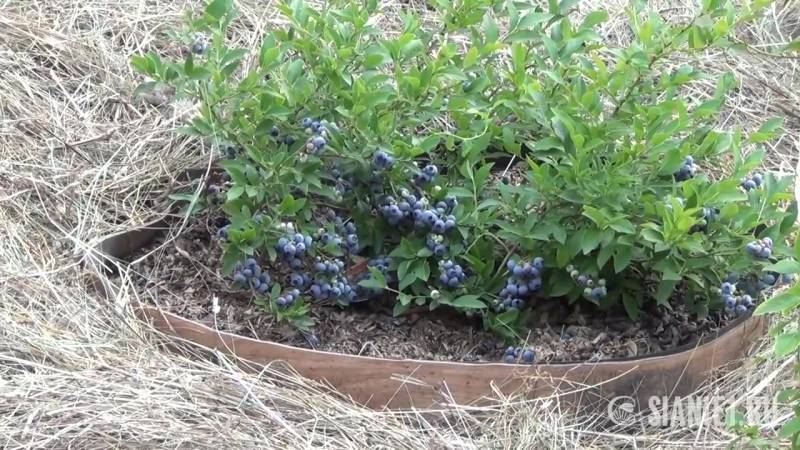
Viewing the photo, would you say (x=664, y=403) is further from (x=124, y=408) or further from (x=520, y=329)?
(x=124, y=408)

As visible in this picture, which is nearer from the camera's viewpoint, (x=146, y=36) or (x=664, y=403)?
(x=664, y=403)

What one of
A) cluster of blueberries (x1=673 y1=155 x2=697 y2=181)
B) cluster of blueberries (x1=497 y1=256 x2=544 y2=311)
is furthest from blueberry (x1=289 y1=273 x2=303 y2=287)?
cluster of blueberries (x1=673 y1=155 x2=697 y2=181)

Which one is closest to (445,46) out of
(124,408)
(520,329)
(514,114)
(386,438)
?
(514,114)

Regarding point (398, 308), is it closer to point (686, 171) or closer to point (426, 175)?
point (426, 175)

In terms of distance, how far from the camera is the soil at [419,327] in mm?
2463

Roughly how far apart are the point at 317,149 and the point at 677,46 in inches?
31.4

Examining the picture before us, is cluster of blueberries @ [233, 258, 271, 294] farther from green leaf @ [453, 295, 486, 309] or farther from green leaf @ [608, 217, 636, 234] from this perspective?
green leaf @ [608, 217, 636, 234]

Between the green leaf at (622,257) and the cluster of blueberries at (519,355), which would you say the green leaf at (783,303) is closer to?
the green leaf at (622,257)

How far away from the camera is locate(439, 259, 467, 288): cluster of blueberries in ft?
7.91

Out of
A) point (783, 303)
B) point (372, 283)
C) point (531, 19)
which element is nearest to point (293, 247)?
A: point (372, 283)

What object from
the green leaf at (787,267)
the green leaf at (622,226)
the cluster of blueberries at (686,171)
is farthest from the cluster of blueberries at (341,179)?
the green leaf at (787,267)

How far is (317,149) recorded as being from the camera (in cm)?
239

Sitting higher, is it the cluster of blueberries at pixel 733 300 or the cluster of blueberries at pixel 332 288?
the cluster of blueberries at pixel 733 300

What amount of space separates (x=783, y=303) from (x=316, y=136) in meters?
1.03
